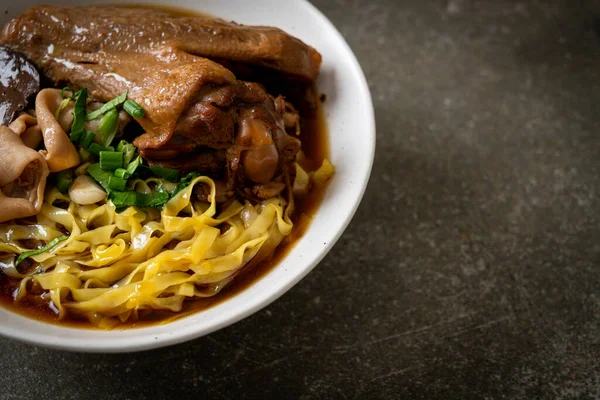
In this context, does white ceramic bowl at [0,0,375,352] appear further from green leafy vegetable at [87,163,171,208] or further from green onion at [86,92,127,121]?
green onion at [86,92,127,121]

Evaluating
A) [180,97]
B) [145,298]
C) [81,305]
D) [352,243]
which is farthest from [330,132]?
[81,305]

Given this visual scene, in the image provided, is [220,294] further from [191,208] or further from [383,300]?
[383,300]

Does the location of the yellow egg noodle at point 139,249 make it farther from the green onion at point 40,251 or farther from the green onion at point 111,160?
the green onion at point 111,160

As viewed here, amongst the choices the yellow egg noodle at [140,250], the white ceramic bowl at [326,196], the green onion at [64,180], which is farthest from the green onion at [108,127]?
the white ceramic bowl at [326,196]

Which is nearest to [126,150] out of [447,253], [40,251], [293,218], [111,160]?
[111,160]

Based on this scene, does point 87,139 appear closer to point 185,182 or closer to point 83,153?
point 83,153

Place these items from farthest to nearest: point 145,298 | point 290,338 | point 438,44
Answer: point 438,44 < point 290,338 < point 145,298

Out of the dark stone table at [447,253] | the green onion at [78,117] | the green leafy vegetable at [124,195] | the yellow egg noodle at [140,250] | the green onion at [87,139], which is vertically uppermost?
the green onion at [78,117]
